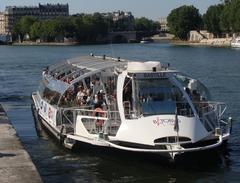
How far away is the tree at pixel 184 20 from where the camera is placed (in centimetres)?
18581

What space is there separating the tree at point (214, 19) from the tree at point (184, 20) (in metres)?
11.6

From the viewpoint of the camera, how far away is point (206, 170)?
19641 mm

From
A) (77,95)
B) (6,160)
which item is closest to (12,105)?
(77,95)

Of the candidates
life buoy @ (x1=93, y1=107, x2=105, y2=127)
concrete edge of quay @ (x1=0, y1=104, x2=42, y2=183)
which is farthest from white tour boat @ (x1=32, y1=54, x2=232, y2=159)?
concrete edge of quay @ (x1=0, y1=104, x2=42, y2=183)

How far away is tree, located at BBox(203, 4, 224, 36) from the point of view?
545 feet

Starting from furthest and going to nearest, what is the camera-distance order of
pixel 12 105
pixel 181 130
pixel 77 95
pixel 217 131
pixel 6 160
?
pixel 12 105 → pixel 77 95 → pixel 217 131 → pixel 181 130 → pixel 6 160

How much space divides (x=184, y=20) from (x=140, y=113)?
16801cm

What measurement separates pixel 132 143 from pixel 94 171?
1.46m

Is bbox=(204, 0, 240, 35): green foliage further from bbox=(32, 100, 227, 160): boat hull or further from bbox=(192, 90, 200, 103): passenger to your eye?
bbox=(32, 100, 227, 160): boat hull

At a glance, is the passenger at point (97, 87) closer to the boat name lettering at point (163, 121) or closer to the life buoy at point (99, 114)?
the life buoy at point (99, 114)

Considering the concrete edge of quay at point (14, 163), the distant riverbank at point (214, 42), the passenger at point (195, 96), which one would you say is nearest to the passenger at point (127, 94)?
the passenger at point (195, 96)

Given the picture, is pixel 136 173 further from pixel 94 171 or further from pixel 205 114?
pixel 205 114

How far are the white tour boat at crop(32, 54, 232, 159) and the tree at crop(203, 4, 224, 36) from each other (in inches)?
5653

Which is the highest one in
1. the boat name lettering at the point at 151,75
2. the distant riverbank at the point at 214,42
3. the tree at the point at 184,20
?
the boat name lettering at the point at 151,75
